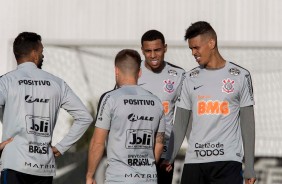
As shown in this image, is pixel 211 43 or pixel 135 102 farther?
pixel 211 43

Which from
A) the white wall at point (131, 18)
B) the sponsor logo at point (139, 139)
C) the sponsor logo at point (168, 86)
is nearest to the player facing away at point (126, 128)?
the sponsor logo at point (139, 139)

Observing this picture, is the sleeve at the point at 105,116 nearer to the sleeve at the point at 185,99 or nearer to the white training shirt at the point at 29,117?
the white training shirt at the point at 29,117

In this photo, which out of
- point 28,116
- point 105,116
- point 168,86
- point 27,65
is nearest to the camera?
point 105,116

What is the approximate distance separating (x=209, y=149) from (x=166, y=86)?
1.34 metres

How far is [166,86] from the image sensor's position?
29.4ft

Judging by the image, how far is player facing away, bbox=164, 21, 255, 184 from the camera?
7738 mm

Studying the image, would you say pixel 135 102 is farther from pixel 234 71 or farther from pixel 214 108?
pixel 234 71

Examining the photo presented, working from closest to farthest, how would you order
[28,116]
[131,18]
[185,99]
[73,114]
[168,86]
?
[28,116] < [73,114] < [185,99] < [168,86] < [131,18]

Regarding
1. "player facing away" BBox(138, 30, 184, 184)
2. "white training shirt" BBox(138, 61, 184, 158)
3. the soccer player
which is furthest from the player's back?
"white training shirt" BBox(138, 61, 184, 158)

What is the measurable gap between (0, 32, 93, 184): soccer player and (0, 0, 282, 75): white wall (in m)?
5.38

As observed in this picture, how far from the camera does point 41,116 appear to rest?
7.32 m

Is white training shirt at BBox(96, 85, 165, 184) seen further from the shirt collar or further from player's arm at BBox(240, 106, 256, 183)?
player's arm at BBox(240, 106, 256, 183)

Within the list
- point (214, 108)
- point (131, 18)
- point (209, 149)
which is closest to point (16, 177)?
point (209, 149)

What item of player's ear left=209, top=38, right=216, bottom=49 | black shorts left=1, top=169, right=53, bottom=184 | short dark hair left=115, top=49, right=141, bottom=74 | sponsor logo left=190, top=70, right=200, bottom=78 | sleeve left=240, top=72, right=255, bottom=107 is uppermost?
player's ear left=209, top=38, right=216, bottom=49
